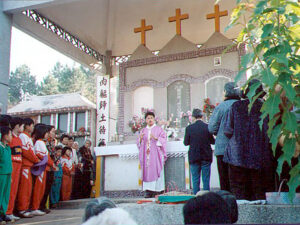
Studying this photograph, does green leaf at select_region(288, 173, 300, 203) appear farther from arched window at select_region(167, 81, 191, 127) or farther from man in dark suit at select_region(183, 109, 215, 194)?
arched window at select_region(167, 81, 191, 127)

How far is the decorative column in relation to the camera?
8733mm

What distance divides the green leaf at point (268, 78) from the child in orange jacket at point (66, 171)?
6948 mm

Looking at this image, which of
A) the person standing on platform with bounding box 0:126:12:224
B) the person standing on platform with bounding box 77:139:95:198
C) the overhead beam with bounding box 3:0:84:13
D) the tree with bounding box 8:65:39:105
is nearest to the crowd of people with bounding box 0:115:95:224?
the person standing on platform with bounding box 0:126:12:224

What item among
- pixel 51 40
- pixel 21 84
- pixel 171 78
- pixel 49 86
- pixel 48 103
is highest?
pixel 21 84

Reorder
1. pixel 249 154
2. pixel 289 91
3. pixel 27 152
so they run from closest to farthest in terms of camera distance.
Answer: pixel 289 91 < pixel 249 154 < pixel 27 152

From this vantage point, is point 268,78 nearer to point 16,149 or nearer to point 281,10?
point 281,10

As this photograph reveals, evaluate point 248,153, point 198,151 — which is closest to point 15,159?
point 198,151

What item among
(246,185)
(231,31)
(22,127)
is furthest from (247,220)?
(231,31)

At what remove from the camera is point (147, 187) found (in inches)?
297

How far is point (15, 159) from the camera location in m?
5.59

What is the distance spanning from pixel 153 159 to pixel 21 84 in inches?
1673

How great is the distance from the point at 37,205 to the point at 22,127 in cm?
144

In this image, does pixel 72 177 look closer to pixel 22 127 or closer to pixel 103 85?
pixel 22 127

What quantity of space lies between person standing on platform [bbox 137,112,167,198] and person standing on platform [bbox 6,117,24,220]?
2.67 m
